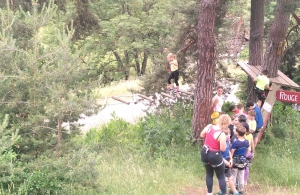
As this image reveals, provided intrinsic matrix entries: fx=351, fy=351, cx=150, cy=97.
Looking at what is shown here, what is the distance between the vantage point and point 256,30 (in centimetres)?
1105

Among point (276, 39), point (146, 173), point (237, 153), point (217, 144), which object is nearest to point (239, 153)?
point (237, 153)

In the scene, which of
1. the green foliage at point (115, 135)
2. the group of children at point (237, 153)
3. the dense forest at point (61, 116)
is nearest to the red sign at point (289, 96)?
the dense forest at point (61, 116)

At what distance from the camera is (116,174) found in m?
7.52

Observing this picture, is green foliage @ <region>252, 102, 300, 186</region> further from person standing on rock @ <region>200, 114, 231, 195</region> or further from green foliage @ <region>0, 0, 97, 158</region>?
green foliage @ <region>0, 0, 97, 158</region>

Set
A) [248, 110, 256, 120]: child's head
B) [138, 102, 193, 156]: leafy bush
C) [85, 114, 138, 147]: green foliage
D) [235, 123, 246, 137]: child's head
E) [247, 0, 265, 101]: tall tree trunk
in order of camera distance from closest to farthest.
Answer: [235, 123, 246, 137]: child's head → [248, 110, 256, 120]: child's head → [138, 102, 193, 156]: leafy bush → [85, 114, 138, 147]: green foliage → [247, 0, 265, 101]: tall tree trunk

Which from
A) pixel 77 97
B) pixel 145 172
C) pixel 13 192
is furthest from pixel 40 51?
pixel 145 172

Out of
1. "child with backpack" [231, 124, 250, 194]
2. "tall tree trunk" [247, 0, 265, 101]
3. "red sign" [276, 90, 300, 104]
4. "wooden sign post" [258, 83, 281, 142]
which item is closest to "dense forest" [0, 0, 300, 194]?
"tall tree trunk" [247, 0, 265, 101]

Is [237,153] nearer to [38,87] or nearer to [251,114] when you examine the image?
[251,114]

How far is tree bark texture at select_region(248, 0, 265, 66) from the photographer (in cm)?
1094

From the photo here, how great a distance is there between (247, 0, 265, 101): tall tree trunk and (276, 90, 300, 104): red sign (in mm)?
2570

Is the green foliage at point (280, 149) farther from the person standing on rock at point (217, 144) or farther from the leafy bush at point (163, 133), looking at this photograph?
the person standing on rock at point (217, 144)

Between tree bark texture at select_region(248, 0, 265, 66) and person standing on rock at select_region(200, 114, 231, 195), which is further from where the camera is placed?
tree bark texture at select_region(248, 0, 265, 66)

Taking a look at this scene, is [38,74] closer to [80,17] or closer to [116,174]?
[116,174]

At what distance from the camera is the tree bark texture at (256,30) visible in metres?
10.9
